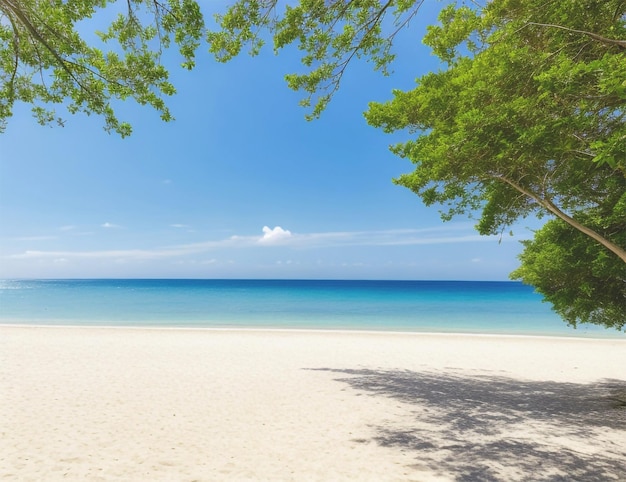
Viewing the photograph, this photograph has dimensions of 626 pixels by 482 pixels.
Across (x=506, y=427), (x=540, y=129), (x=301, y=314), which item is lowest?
(x=301, y=314)

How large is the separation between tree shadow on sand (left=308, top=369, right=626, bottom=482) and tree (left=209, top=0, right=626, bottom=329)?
8.02 ft

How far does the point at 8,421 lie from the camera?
6980 millimetres

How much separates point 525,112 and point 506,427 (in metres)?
5.78

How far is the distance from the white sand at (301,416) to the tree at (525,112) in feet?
10.4

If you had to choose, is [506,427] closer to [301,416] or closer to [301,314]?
[301,416]

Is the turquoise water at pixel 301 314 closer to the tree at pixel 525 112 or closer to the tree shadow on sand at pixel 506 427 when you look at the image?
the tree shadow on sand at pixel 506 427

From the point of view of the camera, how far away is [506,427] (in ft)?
24.0

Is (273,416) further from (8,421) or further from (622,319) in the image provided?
(622,319)

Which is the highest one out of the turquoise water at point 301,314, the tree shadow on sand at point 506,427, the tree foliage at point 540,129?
the tree foliage at point 540,129

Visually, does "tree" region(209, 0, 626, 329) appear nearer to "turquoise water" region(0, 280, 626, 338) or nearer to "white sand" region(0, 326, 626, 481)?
"white sand" region(0, 326, 626, 481)

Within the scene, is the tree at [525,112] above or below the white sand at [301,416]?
above

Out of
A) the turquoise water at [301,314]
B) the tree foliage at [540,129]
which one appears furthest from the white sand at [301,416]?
the turquoise water at [301,314]

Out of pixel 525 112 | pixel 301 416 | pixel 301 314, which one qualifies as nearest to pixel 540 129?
pixel 525 112

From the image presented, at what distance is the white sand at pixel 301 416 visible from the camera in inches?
215
